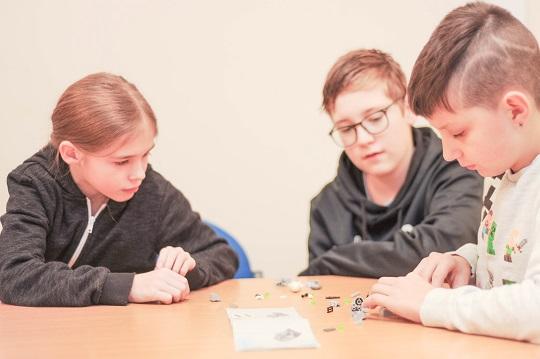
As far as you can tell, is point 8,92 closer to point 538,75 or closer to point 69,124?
point 69,124

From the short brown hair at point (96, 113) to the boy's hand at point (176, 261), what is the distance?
11.4 inches

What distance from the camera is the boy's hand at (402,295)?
1173 millimetres

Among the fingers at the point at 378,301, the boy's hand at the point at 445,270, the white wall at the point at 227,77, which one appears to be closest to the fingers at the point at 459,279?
the boy's hand at the point at 445,270

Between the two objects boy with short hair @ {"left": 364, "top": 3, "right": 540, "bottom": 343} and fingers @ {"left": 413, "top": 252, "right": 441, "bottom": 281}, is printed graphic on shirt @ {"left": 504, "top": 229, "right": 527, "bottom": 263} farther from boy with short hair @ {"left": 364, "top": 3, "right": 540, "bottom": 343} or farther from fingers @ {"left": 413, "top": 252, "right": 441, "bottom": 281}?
fingers @ {"left": 413, "top": 252, "right": 441, "bottom": 281}

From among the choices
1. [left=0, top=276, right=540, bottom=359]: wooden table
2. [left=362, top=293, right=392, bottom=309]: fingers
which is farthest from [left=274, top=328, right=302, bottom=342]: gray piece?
[left=362, top=293, right=392, bottom=309]: fingers

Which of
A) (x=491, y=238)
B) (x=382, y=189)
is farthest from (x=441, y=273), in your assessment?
(x=382, y=189)

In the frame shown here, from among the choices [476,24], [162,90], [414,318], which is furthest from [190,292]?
[162,90]

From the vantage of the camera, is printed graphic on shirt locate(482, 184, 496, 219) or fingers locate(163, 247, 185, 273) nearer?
printed graphic on shirt locate(482, 184, 496, 219)

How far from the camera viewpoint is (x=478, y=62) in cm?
117

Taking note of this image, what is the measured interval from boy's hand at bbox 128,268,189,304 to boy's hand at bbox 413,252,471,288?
1.61 ft

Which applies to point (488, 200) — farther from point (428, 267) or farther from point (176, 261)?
point (176, 261)

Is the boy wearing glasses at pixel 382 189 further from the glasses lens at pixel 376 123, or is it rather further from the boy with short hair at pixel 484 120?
the boy with short hair at pixel 484 120

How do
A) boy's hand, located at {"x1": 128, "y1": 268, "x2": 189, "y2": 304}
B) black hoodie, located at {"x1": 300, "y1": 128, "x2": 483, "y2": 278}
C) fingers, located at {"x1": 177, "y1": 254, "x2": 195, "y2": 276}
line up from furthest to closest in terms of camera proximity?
black hoodie, located at {"x1": 300, "y1": 128, "x2": 483, "y2": 278} → fingers, located at {"x1": 177, "y1": 254, "x2": 195, "y2": 276} → boy's hand, located at {"x1": 128, "y1": 268, "x2": 189, "y2": 304}

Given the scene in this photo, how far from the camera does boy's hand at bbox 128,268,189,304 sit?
1412 mm
